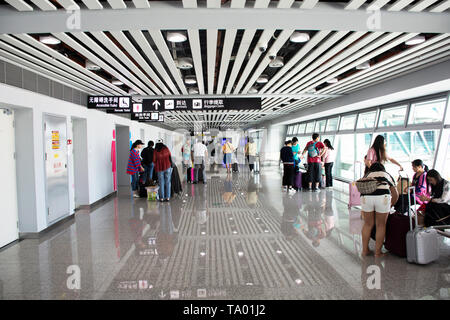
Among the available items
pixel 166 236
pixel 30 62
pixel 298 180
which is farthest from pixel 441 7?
pixel 298 180

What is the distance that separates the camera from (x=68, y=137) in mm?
6980

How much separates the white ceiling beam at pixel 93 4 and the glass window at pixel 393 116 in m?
7.88

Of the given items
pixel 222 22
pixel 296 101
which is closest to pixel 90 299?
pixel 222 22

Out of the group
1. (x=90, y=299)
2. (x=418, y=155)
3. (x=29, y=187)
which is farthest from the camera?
(x=418, y=155)

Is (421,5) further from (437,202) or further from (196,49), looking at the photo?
(196,49)

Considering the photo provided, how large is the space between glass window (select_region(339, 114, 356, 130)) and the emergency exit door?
31.4 ft

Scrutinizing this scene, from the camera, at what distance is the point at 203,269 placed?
3742 millimetres

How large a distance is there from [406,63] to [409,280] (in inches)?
161

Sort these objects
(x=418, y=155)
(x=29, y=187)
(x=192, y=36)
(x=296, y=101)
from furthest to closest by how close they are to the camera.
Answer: (x=296, y=101), (x=418, y=155), (x=29, y=187), (x=192, y=36)

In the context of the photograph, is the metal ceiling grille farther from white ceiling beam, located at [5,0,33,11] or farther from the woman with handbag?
the woman with handbag

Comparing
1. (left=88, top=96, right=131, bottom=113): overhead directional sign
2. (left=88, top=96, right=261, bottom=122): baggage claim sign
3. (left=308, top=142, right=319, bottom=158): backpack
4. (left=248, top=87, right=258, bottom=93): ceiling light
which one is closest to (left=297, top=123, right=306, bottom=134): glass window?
(left=308, top=142, right=319, bottom=158): backpack

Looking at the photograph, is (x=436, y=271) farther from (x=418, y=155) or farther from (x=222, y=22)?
(x=418, y=155)

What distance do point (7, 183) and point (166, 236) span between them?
2747 millimetres
